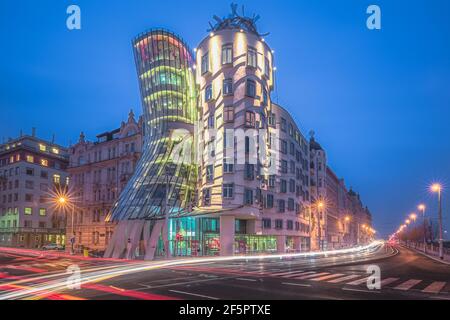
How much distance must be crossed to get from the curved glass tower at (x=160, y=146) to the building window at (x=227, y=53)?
51.6 feet

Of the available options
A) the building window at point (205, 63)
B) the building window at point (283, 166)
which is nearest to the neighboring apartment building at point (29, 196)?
the building window at point (205, 63)

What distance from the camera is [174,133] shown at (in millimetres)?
65812

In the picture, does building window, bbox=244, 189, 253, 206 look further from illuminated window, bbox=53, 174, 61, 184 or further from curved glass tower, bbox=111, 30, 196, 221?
illuminated window, bbox=53, 174, 61, 184

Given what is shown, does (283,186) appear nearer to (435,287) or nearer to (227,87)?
(227,87)

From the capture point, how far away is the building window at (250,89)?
53.9 meters

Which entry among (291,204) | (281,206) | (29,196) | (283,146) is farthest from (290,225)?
(29,196)

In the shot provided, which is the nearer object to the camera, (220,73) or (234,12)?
(220,73)

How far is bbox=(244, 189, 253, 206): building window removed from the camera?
52.2 meters

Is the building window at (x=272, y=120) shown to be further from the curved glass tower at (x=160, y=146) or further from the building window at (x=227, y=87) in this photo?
the curved glass tower at (x=160, y=146)

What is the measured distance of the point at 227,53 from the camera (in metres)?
54.8

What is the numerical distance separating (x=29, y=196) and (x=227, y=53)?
6935 centimetres
